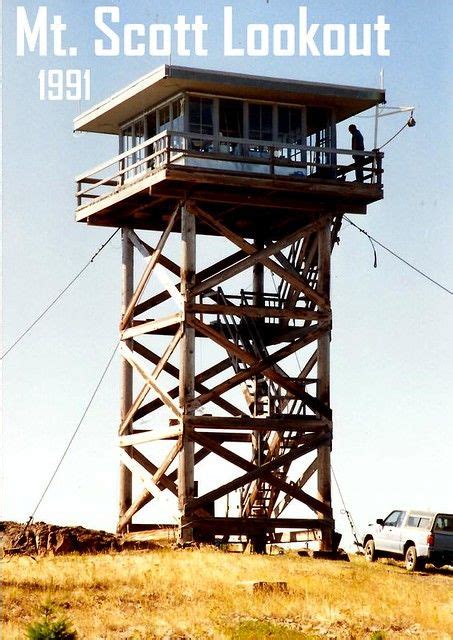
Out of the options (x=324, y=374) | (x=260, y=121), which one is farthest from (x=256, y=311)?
(x=260, y=121)

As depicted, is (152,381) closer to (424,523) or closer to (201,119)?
(201,119)

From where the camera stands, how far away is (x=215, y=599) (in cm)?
3500

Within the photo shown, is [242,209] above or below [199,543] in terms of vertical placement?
above

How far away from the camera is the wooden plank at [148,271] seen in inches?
1893

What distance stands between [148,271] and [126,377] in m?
3.33

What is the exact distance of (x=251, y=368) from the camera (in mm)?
47688

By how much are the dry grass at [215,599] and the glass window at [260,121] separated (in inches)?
464

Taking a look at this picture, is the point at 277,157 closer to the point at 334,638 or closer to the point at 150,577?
the point at 150,577

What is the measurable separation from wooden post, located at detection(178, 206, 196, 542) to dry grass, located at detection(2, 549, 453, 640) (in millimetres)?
3787

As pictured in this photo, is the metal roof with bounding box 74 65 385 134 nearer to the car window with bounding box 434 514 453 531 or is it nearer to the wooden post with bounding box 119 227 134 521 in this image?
the wooden post with bounding box 119 227 134 521

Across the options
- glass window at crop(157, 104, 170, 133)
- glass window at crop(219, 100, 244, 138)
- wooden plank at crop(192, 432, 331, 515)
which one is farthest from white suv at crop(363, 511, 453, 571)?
glass window at crop(157, 104, 170, 133)

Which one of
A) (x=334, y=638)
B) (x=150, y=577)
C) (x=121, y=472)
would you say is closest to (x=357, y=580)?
(x=150, y=577)

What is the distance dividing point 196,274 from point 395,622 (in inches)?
717

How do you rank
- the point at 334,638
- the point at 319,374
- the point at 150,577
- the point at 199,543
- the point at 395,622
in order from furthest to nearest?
1. the point at 319,374
2. the point at 199,543
3. the point at 150,577
4. the point at 395,622
5. the point at 334,638
